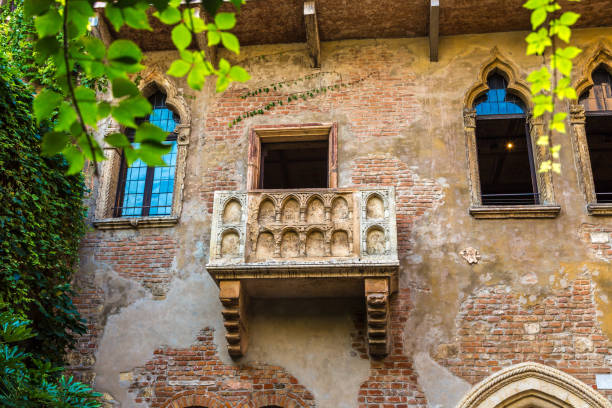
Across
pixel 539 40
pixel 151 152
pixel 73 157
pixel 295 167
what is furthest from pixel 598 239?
pixel 73 157

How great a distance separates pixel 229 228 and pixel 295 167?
553 centimetres

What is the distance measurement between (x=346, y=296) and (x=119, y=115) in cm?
561

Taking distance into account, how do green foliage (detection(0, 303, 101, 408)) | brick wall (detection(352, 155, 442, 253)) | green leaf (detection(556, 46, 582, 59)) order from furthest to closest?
brick wall (detection(352, 155, 442, 253))
green foliage (detection(0, 303, 101, 408))
green leaf (detection(556, 46, 582, 59))

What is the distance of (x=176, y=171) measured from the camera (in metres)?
9.50

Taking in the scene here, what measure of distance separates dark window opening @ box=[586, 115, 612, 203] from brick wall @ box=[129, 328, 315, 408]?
5119mm

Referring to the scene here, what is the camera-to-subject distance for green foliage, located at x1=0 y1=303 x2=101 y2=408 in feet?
20.4

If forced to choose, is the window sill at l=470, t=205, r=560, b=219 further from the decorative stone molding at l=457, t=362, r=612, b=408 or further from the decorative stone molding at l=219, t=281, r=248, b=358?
the decorative stone molding at l=219, t=281, r=248, b=358

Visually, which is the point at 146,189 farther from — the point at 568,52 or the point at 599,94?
the point at 568,52

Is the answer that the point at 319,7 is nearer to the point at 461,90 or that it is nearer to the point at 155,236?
the point at 461,90

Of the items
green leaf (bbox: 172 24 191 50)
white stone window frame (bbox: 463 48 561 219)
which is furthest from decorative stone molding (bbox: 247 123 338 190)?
green leaf (bbox: 172 24 191 50)

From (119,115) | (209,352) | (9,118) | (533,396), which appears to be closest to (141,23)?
(119,115)

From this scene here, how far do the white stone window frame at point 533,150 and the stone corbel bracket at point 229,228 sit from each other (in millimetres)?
3051

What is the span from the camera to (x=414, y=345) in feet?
26.7

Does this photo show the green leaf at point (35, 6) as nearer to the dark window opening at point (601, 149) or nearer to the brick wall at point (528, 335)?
the brick wall at point (528, 335)
